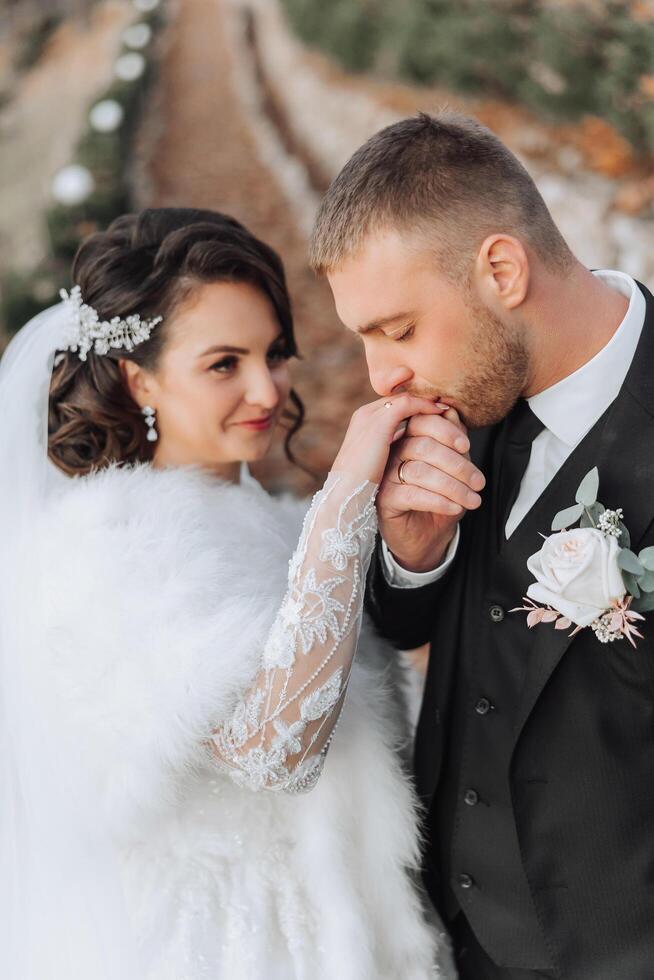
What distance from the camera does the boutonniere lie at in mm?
1522

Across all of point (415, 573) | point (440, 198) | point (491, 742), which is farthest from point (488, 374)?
point (491, 742)

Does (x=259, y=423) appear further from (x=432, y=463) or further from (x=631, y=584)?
(x=631, y=584)

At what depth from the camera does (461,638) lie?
2.08 metres

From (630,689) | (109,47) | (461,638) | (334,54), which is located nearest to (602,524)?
(630,689)

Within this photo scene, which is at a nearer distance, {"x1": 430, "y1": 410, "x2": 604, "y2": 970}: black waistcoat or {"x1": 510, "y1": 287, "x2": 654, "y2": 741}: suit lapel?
{"x1": 510, "y1": 287, "x2": 654, "y2": 741}: suit lapel

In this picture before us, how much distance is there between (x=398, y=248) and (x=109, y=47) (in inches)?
812

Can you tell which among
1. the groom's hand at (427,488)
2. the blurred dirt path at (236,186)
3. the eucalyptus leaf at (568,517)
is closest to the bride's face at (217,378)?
the groom's hand at (427,488)

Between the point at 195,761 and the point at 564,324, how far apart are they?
1.16 meters

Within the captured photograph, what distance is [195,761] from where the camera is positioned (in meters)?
1.93

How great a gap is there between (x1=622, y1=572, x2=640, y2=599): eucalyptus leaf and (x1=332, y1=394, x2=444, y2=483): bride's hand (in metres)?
0.53

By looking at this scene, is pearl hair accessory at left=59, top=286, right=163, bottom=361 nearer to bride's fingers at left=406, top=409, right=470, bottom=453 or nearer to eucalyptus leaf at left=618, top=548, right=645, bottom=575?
bride's fingers at left=406, top=409, right=470, bottom=453

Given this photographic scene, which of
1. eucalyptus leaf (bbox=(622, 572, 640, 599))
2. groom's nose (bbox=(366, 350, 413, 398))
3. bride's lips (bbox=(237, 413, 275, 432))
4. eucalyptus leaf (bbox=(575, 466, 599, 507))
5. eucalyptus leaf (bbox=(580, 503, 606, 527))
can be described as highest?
groom's nose (bbox=(366, 350, 413, 398))

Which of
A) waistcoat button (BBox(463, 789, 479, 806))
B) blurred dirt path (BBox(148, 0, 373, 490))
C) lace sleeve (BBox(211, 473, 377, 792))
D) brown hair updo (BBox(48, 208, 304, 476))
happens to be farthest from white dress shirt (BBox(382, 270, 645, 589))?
blurred dirt path (BBox(148, 0, 373, 490))

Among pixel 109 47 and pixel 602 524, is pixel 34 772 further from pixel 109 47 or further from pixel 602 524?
pixel 109 47
